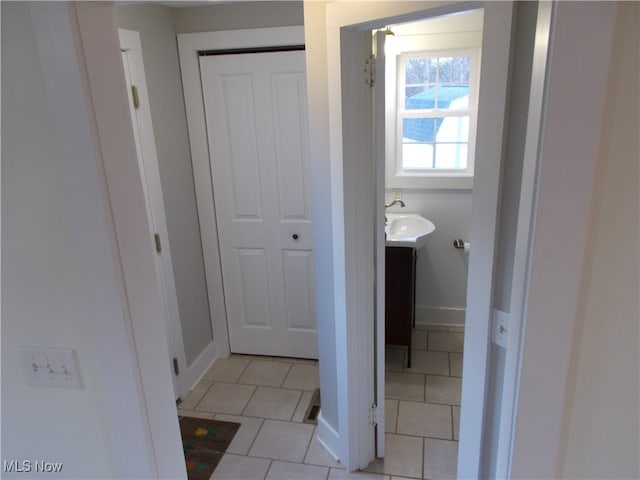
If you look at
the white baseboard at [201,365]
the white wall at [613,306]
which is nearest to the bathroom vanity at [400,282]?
the white baseboard at [201,365]

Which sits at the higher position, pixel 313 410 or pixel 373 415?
pixel 373 415

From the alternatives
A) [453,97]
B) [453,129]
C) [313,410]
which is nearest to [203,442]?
[313,410]

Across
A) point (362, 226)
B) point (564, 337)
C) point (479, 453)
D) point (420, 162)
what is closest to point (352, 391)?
point (479, 453)

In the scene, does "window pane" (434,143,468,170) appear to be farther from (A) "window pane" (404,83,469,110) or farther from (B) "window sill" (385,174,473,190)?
(A) "window pane" (404,83,469,110)

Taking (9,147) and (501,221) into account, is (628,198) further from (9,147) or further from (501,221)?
(9,147)

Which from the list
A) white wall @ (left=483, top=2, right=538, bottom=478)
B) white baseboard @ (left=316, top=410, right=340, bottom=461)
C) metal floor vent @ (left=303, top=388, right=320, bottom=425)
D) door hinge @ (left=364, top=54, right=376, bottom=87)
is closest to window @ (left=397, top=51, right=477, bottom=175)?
door hinge @ (left=364, top=54, right=376, bottom=87)

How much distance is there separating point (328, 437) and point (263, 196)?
4.86 ft

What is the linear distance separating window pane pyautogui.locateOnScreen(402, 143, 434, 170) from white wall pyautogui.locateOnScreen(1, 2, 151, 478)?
2.59 metres

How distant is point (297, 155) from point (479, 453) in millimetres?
1868

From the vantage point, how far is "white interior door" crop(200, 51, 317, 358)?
2.61m

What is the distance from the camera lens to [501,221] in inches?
49.4

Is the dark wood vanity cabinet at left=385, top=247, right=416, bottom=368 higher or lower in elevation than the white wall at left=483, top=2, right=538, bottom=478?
lower

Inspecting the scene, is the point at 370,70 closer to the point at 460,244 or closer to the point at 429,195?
the point at 429,195

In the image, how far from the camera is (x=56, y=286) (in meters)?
0.97
